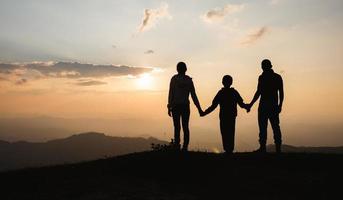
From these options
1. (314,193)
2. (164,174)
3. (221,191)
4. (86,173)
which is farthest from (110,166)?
(314,193)

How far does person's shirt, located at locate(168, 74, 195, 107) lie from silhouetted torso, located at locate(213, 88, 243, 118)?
4.17ft

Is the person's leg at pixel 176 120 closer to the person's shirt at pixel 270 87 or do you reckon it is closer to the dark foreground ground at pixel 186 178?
the dark foreground ground at pixel 186 178

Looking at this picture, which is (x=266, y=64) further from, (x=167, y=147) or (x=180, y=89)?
(x=167, y=147)

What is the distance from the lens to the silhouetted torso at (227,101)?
619 inches

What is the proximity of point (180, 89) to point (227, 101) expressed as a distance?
5.95 feet

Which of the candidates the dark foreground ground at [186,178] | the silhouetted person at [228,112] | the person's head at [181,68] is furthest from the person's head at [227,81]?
the dark foreground ground at [186,178]

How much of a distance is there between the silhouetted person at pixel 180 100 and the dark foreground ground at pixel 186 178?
822 millimetres

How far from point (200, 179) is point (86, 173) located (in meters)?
3.77

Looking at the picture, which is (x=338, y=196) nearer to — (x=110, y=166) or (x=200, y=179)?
(x=200, y=179)

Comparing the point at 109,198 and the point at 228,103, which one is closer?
the point at 109,198

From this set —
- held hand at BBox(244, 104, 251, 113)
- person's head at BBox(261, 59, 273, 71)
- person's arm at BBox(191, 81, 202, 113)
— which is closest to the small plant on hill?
person's arm at BBox(191, 81, 202, 113)

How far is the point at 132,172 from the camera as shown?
45.3 feet

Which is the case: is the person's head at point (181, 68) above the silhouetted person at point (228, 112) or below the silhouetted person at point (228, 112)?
above

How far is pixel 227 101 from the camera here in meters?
15.7
